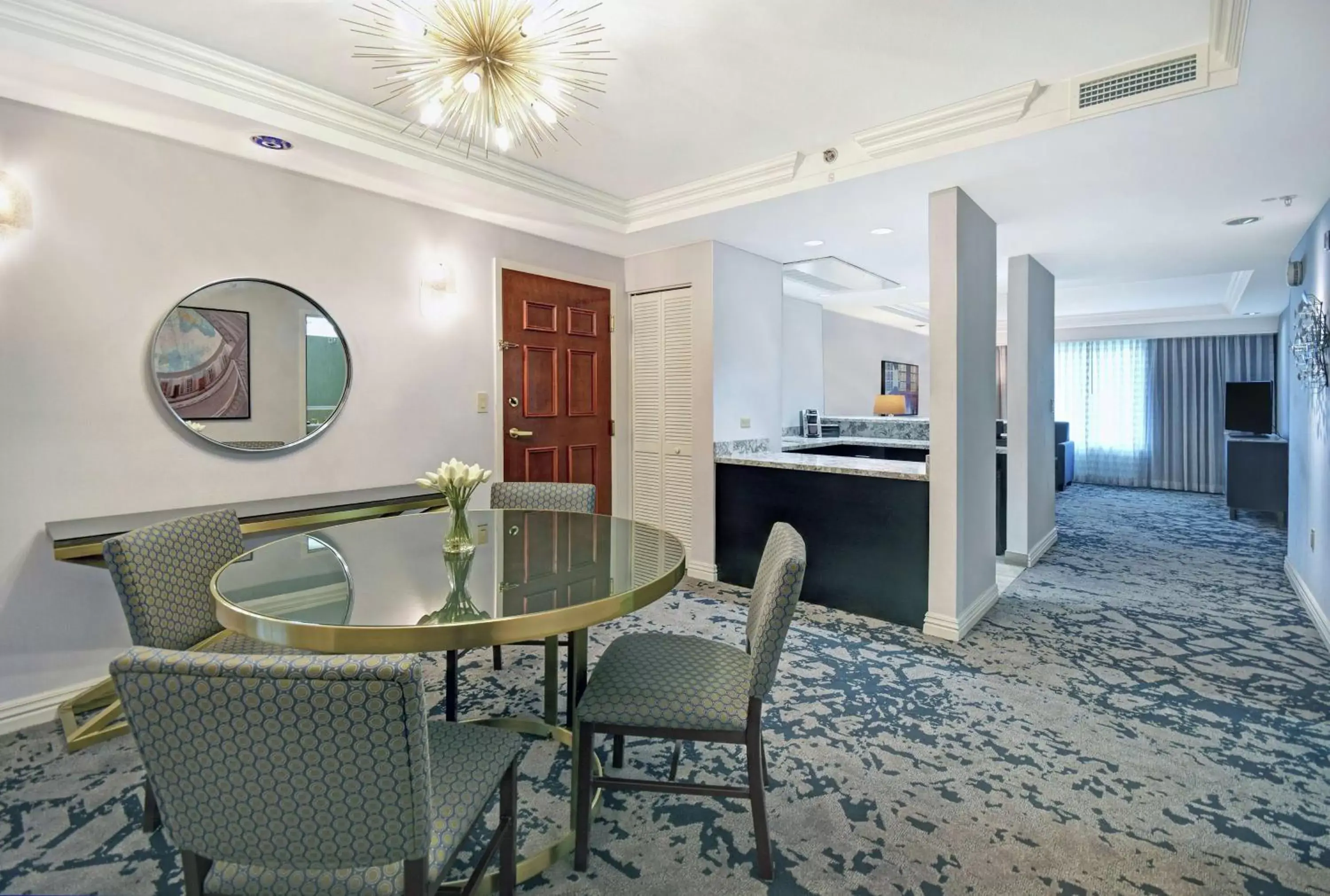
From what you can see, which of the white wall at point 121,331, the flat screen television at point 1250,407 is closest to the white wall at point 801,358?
the white wall at point 121,331

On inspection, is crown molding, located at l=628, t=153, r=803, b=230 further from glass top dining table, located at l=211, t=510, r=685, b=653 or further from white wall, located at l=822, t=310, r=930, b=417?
white wall, located at l=822, t=310, r=930, b=417

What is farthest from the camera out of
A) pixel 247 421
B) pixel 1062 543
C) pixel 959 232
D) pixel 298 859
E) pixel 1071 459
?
pixel 1071 459

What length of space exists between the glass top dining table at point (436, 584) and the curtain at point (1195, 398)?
929cm

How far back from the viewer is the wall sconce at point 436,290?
3.52 meters

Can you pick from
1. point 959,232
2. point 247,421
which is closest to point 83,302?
point 247,421

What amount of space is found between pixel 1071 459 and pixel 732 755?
8.84 m

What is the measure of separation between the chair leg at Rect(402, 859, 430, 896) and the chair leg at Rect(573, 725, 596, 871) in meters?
0.59

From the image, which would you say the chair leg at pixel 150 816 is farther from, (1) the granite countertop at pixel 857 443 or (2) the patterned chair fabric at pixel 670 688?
(1) the granite countertop at pixel 857 443

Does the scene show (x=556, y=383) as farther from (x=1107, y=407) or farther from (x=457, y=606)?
(x=1107, y=407)

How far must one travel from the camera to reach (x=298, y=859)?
982 millimetres

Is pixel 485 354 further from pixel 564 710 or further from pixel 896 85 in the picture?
pixel 896 85

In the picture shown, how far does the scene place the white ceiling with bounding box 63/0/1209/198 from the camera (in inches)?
80.4

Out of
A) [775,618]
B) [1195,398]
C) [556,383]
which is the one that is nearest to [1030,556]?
[556,383]

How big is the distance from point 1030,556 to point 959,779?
315 centimetres
